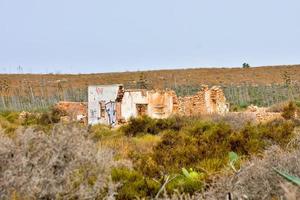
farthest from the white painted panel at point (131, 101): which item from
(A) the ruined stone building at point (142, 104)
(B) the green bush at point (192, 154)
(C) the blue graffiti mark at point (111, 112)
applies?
(B) the green bush at point (192, 154)

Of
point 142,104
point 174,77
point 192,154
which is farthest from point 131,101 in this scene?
point 174,77

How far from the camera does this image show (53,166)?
5.87 m

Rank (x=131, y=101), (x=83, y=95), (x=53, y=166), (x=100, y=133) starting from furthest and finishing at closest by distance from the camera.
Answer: (x=83, y=95) → (x=131, y=101) → (x=100, y=133) → (x=53, y=166)

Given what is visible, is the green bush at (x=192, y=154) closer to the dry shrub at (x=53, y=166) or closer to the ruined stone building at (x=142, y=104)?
the dry shrub at (x=53, y=166)

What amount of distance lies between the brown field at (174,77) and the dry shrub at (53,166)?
215ft

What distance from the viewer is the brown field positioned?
75.4 m

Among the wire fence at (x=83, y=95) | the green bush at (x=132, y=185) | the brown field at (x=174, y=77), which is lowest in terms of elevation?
the wire fence at (x=83, y=95)

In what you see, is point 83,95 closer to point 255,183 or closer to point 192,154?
point 192,154

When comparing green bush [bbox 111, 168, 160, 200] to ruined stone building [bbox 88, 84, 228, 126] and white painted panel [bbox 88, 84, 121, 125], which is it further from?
white painted panel [bbox 88, 84, 121, 125]

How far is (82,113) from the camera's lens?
39719mm

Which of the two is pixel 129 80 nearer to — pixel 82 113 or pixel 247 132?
pixel 82 113

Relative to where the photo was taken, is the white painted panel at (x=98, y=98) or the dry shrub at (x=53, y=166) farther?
the white painted panel at (x=98, y=98)

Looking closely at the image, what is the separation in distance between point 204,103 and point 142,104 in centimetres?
388

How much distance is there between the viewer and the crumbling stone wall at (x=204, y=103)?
37.3 m
